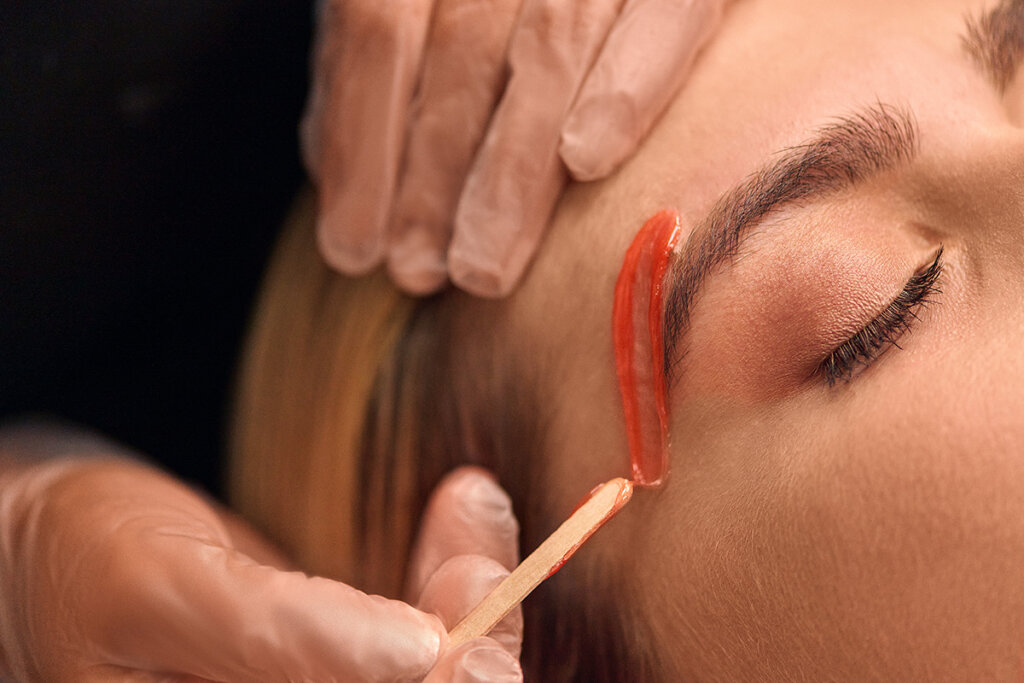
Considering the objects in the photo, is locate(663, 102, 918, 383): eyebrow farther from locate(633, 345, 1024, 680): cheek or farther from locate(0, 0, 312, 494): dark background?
locate(0, 0, 312, 494): dark background

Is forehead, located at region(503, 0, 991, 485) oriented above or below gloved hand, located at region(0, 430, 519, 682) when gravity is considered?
above

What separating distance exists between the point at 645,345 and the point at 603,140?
0.77 ft

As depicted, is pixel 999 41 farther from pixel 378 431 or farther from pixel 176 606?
pixel 176 606

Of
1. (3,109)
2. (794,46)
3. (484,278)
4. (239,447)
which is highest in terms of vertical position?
(794,46)

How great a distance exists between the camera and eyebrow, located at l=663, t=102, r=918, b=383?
2.57ft

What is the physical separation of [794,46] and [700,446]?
1.41ft

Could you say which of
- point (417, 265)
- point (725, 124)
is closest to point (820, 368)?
point (725, 124)

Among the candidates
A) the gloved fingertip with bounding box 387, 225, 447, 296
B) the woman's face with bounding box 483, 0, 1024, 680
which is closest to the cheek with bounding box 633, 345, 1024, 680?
the woman's face with bounding box 483, 0, 1024, 680

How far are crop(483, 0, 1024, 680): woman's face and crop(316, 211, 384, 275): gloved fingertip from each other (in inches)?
8.6

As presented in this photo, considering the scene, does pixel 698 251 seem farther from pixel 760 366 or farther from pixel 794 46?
pixel 794 46

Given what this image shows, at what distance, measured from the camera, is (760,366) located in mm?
766

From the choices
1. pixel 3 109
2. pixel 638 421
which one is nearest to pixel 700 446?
pixel 638 421

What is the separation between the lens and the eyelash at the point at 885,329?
72cm

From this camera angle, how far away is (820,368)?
2.45 ft
